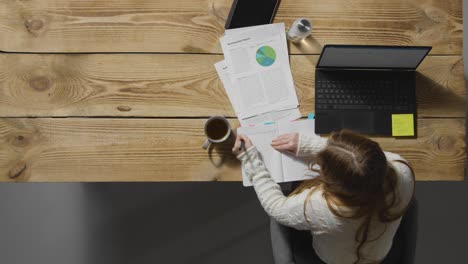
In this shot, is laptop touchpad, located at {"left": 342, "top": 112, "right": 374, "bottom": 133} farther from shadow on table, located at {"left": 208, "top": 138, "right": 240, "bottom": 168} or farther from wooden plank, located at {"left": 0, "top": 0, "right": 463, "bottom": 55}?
shadow on table, located at {"left": 208, "top": 138, "right": 240, "bottom": 168}

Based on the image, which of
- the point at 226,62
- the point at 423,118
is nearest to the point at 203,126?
the point at 226,62

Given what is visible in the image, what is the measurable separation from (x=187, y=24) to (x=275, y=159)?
0.49 meters

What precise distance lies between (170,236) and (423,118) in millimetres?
1169

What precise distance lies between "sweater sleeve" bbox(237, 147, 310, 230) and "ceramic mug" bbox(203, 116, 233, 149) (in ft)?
0.25

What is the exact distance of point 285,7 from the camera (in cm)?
118

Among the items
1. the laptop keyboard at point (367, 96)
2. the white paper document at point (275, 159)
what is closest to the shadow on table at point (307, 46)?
the laptop keyboard at point (367, 96)

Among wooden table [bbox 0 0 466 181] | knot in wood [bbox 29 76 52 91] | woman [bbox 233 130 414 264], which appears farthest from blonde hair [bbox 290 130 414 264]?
knot in wood [bbox 29 76 52 91]

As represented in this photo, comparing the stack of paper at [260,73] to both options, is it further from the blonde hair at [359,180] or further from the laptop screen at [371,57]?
the blonde hair at [359,180]

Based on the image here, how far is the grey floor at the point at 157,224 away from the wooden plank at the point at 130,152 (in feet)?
2.21

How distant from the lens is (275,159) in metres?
1.14

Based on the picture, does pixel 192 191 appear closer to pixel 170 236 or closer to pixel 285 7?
pixel 170 236

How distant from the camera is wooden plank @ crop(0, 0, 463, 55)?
45.8 inches

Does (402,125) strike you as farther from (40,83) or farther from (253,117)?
(40,83)

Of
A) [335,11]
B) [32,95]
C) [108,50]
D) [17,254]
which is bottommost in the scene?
[17,254]
